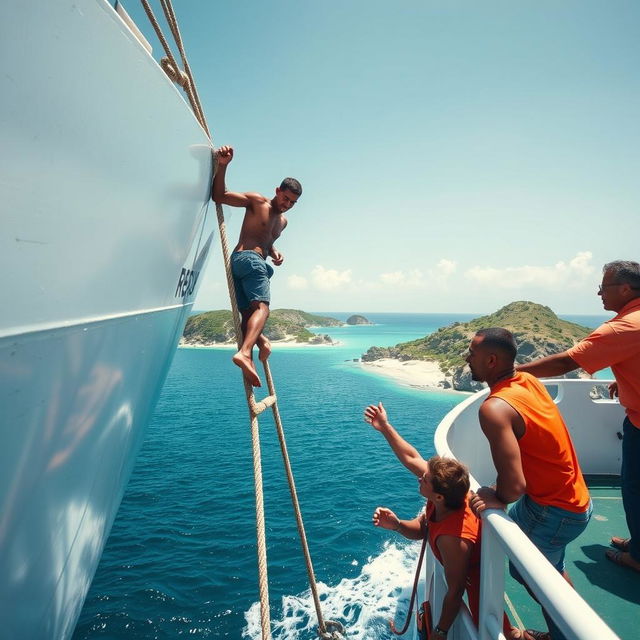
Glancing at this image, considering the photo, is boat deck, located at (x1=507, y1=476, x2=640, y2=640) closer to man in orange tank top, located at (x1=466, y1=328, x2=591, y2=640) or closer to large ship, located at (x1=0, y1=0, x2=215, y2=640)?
man in orange tank top, located at (x1=466, y1=328, x2=591, y2=640)

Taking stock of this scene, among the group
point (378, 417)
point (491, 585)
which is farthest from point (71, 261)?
point (491, 585)

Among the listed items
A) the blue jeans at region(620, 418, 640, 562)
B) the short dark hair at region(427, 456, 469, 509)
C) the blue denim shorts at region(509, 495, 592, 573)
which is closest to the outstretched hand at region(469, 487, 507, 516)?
the short dark hair at region(427, 456, 469, 509)

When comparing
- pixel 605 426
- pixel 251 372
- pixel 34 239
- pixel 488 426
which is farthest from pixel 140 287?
pixel 605 426

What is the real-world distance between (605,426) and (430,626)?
193 inches

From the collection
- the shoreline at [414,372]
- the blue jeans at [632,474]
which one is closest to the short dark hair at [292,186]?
the blue jeans at [632,474]

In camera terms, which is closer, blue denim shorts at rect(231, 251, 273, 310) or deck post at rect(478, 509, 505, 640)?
deck post at rect(478, 509, 505, 640)

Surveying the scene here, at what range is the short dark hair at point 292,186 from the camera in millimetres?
4066

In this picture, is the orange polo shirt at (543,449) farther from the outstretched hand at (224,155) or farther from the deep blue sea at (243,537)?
the deep blue sea at (243,537)

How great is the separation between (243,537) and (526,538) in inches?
547

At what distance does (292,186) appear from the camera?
406cm

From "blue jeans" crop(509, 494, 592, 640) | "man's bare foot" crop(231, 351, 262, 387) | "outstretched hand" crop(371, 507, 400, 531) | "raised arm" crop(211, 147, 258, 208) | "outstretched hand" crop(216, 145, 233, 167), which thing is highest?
"outstretched hand" crop(216, 145, 233, 167)

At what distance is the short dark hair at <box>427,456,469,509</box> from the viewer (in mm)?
2500

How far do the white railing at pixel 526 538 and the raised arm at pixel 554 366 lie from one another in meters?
0.94

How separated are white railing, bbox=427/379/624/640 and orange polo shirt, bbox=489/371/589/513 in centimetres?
39
